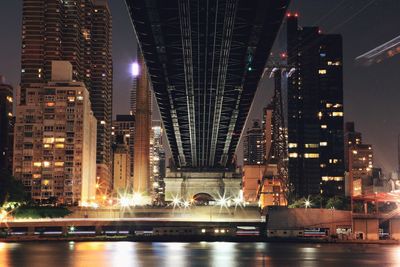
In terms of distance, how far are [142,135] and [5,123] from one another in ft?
117

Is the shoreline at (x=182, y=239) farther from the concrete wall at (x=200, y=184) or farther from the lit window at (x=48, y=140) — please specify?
the lit window at (x=48, y=140)

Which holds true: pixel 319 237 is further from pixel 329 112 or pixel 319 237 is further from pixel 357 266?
pixel 329 112

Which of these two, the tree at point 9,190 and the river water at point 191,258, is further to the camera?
the tree at point 9,190

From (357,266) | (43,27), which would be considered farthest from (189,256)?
(43,27)

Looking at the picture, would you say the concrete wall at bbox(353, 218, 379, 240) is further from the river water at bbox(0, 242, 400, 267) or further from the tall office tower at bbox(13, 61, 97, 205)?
the tall office tower at bbox(13, 61, 97, 205)

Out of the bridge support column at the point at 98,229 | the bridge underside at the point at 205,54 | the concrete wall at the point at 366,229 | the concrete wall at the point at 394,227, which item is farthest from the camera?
the bridge support column at the point at 98,229

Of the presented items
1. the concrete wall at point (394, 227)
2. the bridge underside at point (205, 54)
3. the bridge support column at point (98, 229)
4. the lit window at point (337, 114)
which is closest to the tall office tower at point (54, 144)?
the bridge underside at point (205, 54)

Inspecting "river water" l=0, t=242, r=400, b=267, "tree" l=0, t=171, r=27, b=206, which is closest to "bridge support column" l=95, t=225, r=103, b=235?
"tree" l=0, t=171, r=27, b=206

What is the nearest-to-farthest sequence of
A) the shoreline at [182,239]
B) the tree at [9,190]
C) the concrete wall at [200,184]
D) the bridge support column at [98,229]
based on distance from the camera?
the shoreline at [182,239]
the bridge support column at [98,229]
the tree at [9,190]
the concrete wall at [200,184]

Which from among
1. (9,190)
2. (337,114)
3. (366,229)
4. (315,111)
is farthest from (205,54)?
(337,114)

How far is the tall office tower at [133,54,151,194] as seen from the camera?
18550 centimetres

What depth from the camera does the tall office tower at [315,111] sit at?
6895 inches

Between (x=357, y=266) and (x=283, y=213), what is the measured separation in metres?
37.8

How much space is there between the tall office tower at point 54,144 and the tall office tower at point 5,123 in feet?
93.8
